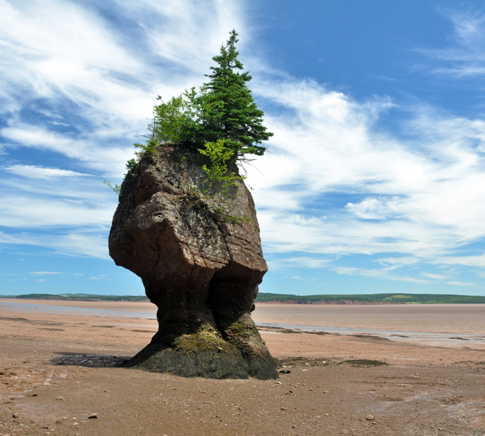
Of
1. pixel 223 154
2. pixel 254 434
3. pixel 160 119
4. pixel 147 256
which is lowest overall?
pixel 254 434

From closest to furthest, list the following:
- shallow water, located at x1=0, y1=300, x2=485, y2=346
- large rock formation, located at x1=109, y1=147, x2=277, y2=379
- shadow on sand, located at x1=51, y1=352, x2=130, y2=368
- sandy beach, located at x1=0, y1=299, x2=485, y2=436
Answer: sandy beach, located at x1=0, y1=299, x2=485, y2=436 → large rock formation, located at x1=109, y1=147, x2=277, y2=379 → shadow on sand, located at x1=51, y1=352, x2=130, y2=368 → shallow water, located at x1=0, y1=300, x2=485, y2=346

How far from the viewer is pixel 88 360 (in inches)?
720

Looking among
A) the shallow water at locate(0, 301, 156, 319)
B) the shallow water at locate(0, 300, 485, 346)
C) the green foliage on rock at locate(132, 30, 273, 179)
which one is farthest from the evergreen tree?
the shallow water at locate(0, 301, 156, 319)

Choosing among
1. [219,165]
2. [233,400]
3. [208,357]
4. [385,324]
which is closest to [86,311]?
[385,324]

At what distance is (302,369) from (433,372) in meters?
5.10

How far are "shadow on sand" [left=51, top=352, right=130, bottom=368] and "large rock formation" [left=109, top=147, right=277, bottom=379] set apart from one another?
1.63 meters

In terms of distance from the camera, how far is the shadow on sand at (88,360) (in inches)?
661

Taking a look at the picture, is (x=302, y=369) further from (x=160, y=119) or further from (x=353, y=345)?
(x=353, y=345)

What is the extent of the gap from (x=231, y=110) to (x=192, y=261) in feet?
20.2

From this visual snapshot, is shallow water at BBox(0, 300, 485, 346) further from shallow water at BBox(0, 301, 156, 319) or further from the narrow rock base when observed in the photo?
the narrow rock base

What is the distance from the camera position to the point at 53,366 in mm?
15344

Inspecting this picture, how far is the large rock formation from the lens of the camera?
15.7m

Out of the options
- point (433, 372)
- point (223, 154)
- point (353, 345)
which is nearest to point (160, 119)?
point (223, 154)

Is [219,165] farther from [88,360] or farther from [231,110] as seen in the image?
[88,360]
